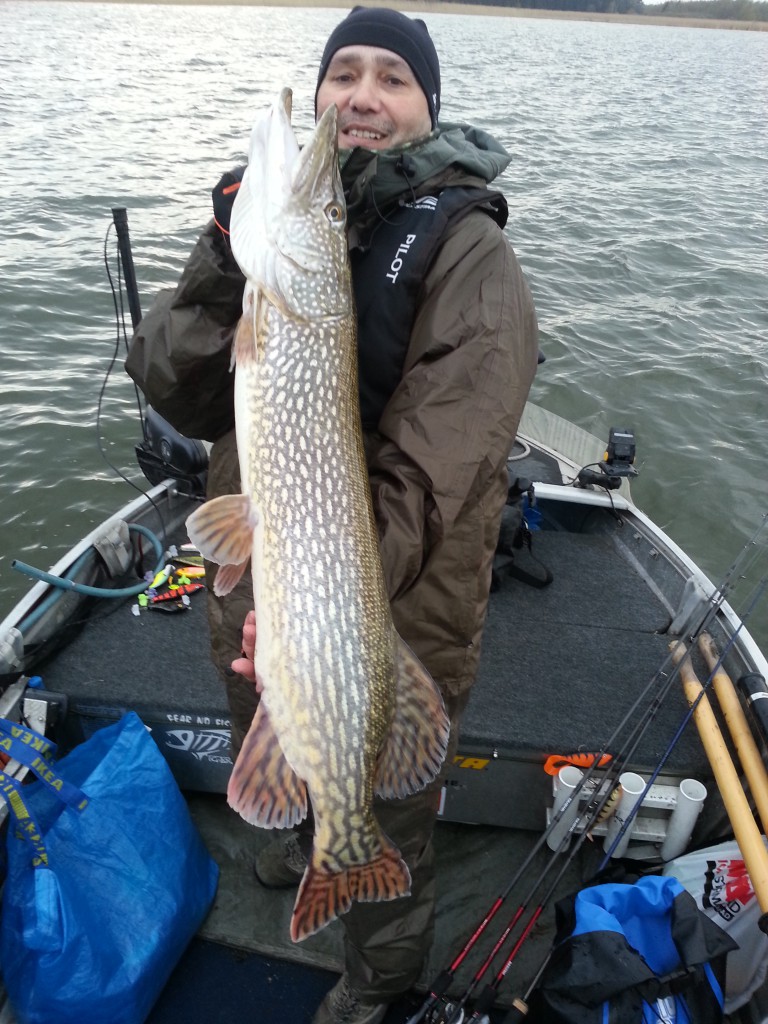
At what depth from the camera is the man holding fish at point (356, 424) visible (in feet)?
5.76

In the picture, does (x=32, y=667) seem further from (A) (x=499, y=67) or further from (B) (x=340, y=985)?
(A) (x=499, y=67)

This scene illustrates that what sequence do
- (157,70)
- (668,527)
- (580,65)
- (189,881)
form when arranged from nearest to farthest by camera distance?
(189,881) → (668,527) → (157,70) → (580,65)

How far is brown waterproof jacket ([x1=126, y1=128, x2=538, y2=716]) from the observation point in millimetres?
1742

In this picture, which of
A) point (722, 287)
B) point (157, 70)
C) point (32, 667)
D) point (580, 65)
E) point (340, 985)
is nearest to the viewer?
point (340, 985)

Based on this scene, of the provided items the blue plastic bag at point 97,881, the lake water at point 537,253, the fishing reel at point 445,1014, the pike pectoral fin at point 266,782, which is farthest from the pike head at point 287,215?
the lake water at point 537,253

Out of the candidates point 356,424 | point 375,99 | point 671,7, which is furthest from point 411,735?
point 671,7

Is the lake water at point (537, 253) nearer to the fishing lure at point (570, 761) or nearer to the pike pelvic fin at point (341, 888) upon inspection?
the fishing lure at point (570, 761)

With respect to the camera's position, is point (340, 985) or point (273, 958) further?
point (273, 958)

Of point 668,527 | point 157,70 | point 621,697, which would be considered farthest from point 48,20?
point 621,697

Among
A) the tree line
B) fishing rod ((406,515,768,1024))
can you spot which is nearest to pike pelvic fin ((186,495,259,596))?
→ fishing rod ((406,515,768,1024))

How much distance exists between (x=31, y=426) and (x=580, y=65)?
3241 centimetres

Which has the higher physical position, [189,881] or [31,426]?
[189,881]

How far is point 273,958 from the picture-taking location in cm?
273

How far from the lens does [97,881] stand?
2.32 meters
